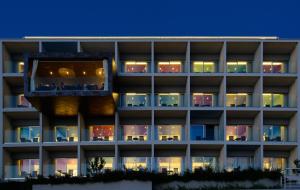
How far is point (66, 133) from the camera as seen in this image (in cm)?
4822

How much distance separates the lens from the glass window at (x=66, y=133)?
47594mm

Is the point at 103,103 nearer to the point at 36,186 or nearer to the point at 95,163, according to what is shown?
the point at 95,163

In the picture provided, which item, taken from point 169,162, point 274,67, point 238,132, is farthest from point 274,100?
point 169,162

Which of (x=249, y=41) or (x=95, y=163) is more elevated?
(x=249, y=41)

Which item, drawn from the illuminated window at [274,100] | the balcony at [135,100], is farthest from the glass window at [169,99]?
the illuminated window at [274,100]

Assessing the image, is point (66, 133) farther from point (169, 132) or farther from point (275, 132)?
point (275, 132)

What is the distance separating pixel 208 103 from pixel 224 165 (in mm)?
6177

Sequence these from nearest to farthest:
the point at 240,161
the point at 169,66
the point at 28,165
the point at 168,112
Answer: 1. the point at 168,112
2. the point at 28,165
3. the point at 240,161
4. the point at 169,66

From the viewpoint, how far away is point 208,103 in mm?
49031

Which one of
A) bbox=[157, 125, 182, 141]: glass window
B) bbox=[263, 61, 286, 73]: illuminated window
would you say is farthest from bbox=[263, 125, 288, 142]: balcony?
bbox=[157, 125, 182, 141]: glass window

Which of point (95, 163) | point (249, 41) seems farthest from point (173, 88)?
point (95, 163)

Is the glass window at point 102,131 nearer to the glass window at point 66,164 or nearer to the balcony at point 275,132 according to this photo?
the glass window at point 66,164

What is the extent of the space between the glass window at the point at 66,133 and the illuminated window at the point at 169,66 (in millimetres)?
9360

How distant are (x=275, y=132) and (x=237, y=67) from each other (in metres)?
6.69
